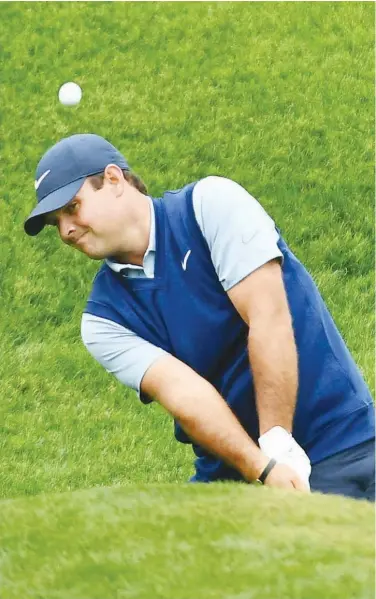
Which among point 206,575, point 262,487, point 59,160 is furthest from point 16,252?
point 206,575

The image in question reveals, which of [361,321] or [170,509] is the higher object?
[170,509]

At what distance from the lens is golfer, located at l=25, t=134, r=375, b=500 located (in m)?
3.53

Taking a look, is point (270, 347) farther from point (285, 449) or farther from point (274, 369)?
point (285, 449)

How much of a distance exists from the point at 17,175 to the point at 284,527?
7.55 meters

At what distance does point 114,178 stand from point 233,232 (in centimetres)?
52

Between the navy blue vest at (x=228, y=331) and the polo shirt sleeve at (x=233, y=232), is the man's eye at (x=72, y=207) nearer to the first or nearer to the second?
the navy blue vest at (x=228, y=331)

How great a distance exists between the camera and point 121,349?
12.6 feet

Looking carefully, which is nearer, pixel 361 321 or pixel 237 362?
pixel 237 362

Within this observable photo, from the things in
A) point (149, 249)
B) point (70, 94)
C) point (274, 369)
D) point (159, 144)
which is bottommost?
point (159, 144)

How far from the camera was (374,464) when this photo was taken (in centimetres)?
372

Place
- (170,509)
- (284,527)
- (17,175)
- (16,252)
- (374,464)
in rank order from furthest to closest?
(17,175) < (16,252) < (374,464) < (170,509) < (284,527)

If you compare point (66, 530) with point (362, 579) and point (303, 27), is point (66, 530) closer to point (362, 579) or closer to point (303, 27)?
point (362, 579)

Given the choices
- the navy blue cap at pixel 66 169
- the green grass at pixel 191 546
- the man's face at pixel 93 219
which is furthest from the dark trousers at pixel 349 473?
the navy blue cap at pixel 66 169

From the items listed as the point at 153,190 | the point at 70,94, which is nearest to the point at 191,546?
the point at 153,190
